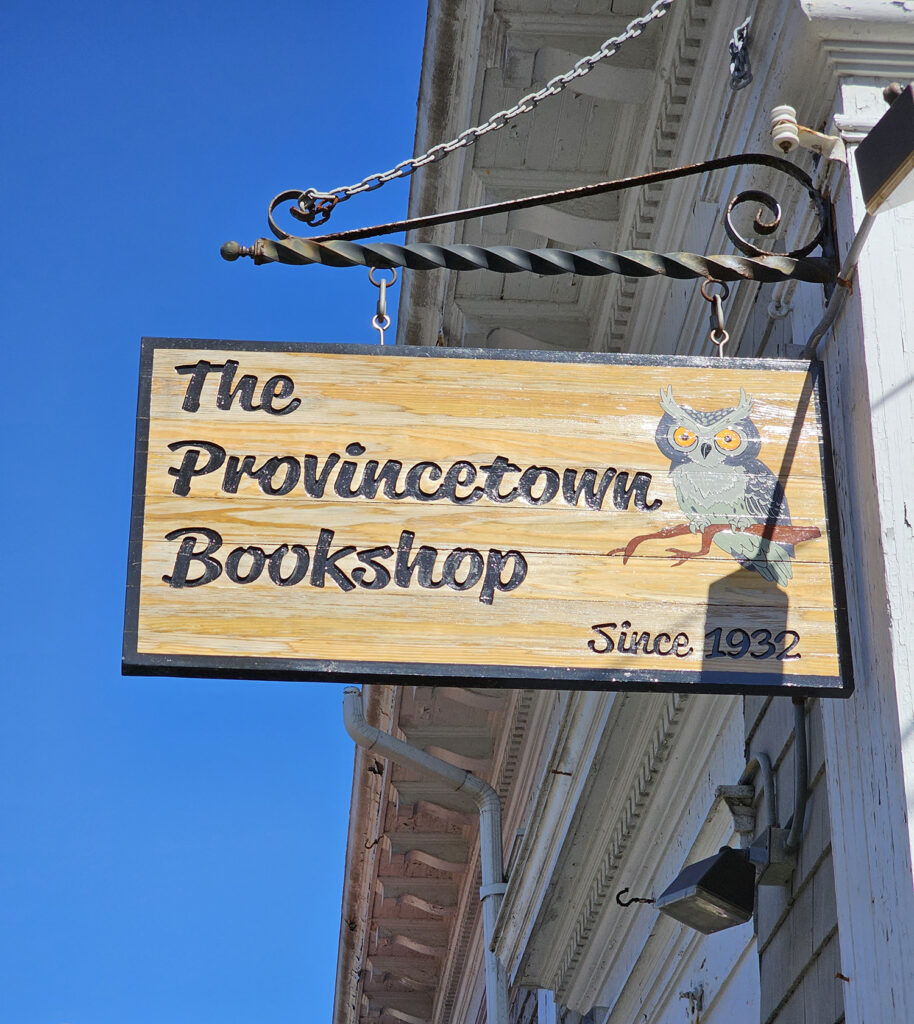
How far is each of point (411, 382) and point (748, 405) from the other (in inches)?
27.7

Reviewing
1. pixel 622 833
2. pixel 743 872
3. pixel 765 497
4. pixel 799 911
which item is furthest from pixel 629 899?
pixel 765 497

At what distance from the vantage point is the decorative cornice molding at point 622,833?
5.16 metres

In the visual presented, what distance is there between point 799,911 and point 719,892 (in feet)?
0.89

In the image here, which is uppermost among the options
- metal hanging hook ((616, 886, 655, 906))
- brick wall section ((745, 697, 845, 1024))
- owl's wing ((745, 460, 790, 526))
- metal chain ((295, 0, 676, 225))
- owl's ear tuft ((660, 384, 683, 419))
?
metal chain ((295, 0, 676, 225))

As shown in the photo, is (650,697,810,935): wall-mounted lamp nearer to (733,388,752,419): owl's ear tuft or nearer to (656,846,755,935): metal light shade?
(656,846,755,935): metal light shade

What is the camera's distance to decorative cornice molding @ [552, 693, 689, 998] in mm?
5160

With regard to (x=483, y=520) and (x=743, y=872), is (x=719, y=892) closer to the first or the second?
(x=743, y=872)

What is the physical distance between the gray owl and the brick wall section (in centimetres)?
89

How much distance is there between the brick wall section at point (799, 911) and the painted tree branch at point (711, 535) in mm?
853

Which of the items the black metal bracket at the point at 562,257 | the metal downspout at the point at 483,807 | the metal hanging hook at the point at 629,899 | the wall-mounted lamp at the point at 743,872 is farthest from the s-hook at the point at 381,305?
the metal downspout at the point at 483,807

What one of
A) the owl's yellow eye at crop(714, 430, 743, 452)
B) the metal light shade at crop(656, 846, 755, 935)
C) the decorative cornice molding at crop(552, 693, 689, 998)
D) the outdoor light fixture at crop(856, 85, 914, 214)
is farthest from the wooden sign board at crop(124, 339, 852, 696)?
the decorative cornice molding at crop(552, 693, 689, 998)

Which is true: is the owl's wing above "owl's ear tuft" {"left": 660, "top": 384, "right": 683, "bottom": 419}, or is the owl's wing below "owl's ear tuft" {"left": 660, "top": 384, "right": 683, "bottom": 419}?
below

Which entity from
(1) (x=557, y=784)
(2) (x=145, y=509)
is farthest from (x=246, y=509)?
(1) (x=557, y=784)

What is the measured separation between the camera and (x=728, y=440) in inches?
117
